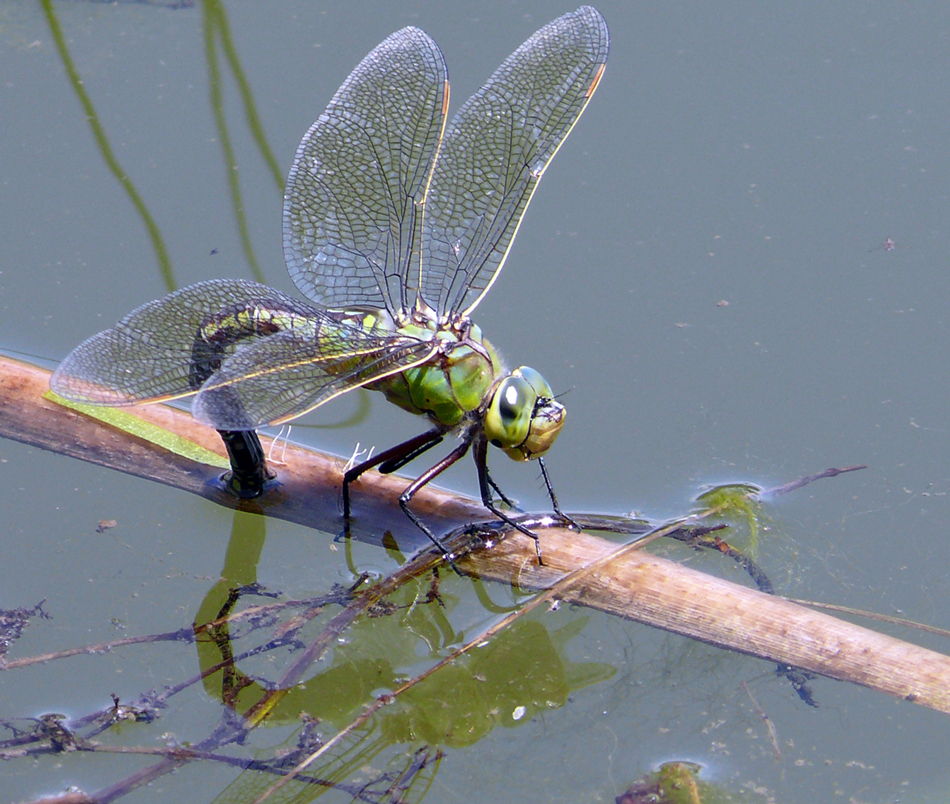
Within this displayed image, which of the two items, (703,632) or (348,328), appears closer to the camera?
(703,632)

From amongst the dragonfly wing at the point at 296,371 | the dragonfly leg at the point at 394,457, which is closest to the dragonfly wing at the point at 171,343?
the dragonfly wing at the point at 296,371

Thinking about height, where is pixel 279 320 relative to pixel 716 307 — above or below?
above

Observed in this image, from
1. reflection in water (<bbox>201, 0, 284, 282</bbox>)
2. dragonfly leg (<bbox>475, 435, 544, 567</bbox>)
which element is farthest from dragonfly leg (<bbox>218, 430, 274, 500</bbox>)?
reflection in water (<bbox>201, 0, 284, 282</bbox>)

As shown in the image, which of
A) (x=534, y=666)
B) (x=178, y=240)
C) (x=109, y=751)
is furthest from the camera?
(x=178, y=240)

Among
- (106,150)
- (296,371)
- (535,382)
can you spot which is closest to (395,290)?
(296,371)

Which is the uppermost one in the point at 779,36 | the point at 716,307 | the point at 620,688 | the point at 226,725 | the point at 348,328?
the point at 779,36

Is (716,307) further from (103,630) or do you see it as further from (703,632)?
(103,630)

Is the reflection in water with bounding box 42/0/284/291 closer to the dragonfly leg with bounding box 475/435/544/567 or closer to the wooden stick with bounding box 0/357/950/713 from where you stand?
the wooden stick with bounding box 0/357/950/713

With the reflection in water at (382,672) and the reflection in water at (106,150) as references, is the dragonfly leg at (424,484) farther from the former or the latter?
the reflection in water at (106,150)

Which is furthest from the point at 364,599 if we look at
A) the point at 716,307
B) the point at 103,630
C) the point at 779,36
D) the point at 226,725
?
the point at 779,36
